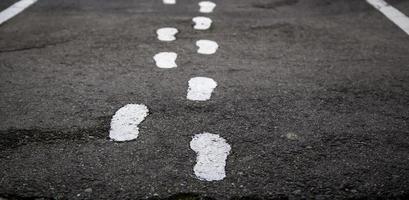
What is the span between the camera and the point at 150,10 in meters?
5.39

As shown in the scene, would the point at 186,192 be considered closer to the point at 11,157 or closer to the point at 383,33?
the point at 11,157

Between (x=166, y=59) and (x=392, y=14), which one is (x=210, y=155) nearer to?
(x=166, y=59)

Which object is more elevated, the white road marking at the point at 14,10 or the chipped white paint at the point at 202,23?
the white road marking at the point at 14,10

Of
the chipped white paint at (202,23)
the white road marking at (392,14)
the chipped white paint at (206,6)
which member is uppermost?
the chipped white paint at (206,6)

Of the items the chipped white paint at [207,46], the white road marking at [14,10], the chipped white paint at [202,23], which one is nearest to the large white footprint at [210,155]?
the chipped white paint at [207,46]

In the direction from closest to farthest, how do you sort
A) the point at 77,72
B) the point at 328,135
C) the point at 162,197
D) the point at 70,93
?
1. the point at 162,197
2. the point at 328,135
3. the point at 70,93
4. the point at 77,72

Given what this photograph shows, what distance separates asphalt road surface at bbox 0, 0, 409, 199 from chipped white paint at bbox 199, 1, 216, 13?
1.77 ft

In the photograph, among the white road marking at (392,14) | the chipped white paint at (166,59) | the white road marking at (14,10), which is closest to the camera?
the chipped white paint at (166,59)

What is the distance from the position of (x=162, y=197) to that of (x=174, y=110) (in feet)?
3.05

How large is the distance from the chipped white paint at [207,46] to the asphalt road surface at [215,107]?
8cm

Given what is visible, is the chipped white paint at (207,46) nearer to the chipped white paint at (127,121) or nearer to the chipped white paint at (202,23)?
the chipped white paint at (202,23)

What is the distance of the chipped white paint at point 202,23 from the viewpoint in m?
4.72

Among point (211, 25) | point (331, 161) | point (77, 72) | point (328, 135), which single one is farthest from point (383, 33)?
point (77, 72)

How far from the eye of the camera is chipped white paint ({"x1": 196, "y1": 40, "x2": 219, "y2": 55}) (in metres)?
4.02
